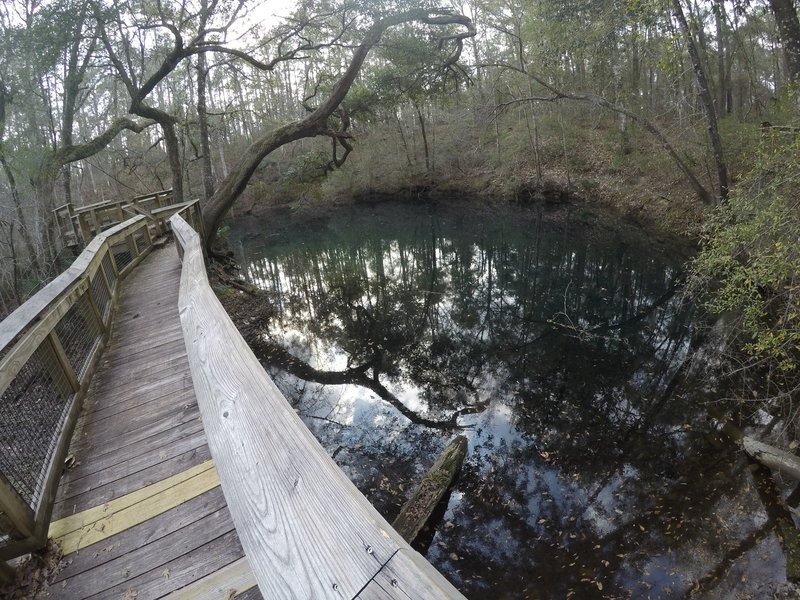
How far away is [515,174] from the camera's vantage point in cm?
2531

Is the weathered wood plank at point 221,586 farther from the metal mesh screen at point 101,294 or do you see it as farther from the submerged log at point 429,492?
the metal mesh screen at point 101,294

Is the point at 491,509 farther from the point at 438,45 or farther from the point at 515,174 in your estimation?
the point at 515,174

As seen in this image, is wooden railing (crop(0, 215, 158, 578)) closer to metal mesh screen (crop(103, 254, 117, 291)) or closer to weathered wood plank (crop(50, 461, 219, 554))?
weathered wood plank (crop(50, 461, 219, 554))

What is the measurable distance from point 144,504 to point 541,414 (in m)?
5.93

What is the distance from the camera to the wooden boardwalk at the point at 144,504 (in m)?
1.84

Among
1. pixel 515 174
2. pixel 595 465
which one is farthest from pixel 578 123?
pixel 595 465

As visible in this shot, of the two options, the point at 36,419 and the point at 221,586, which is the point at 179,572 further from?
the point at 36,419

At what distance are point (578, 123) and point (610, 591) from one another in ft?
81.1

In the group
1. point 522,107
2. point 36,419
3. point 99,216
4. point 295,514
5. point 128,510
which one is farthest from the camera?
point 522,107

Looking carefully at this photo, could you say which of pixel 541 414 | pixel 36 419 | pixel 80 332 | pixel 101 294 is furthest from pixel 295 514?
pixel 541 414

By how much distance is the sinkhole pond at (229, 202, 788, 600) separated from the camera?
4.55 m

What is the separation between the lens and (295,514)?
2.86 ft

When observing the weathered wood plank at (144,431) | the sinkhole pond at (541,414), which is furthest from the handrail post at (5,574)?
the sinkhole pond at (541,414)

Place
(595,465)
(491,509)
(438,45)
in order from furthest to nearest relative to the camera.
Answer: (438,45), (595,465), (491,509)
